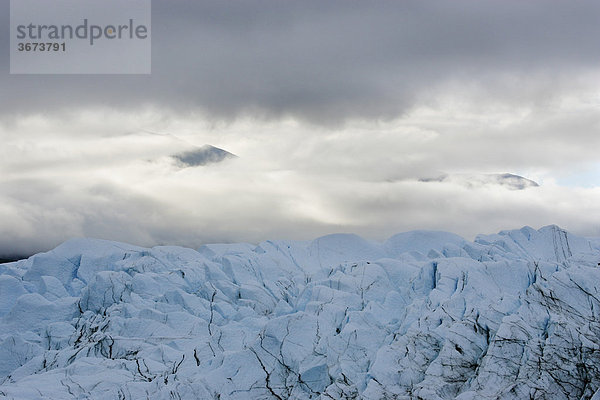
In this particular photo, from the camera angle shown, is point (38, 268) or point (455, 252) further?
point (38, 268)

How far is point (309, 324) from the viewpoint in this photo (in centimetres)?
4441

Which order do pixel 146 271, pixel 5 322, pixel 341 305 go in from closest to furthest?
pixel 341 305
pixel 5 322
pixel 146 271

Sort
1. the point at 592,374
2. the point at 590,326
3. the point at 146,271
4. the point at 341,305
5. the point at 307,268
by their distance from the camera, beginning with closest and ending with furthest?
the point at 592,374
the point at 590,326
the point at 341,305
the point at 146,271
the point at 307,268

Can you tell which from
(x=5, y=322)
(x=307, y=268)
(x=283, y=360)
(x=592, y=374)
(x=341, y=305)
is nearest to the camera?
(x=592, y=374)

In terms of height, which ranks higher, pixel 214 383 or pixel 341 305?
pixel 341 305

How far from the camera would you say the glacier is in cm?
3856

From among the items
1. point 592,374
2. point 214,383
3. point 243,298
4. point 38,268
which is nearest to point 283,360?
point 214,383

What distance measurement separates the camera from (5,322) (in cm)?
5394

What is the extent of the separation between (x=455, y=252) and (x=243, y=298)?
18581 millimetres

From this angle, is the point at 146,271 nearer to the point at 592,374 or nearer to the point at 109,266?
the point at 109,266

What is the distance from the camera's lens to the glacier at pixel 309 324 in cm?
3856

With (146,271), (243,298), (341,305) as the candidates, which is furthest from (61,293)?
(341,305)

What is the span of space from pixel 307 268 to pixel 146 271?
1514 cm

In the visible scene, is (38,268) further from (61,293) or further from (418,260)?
(418,260)
